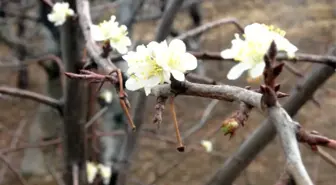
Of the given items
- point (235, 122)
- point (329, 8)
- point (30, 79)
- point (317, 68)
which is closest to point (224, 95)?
point (235, 122)

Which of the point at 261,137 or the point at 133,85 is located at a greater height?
the point at 261,137

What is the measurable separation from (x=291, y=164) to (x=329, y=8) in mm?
5975

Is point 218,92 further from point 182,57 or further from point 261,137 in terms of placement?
point 261,137

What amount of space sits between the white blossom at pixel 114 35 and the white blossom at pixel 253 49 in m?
0.33

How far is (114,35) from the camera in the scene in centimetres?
75

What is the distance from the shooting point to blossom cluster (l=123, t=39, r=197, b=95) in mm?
457

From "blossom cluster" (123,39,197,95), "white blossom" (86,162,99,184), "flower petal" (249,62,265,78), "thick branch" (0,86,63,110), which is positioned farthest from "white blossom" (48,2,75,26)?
"white blossom" (86,162,99,184)

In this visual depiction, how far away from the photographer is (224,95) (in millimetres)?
400

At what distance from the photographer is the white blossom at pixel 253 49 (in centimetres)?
41

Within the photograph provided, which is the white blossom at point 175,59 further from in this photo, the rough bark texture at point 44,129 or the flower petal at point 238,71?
the rough bark texture at point 44,129

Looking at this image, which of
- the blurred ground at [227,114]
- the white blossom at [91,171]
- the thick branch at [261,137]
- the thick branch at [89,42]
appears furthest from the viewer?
the blurred ground at [227,114]

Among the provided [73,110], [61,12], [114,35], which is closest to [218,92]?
[114,35]

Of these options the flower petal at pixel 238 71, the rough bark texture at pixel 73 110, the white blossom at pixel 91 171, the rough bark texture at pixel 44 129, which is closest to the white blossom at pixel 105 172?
the white blossom at pixel 91 171

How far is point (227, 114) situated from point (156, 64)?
9.03 feet
